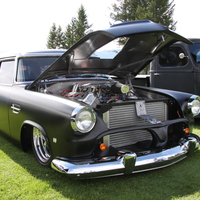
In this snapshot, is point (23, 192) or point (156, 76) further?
point (156, 76)

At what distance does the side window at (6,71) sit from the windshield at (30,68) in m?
0.17

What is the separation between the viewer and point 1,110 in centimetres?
323

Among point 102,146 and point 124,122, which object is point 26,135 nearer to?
point 102,146

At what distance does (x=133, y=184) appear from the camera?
7.43 ft

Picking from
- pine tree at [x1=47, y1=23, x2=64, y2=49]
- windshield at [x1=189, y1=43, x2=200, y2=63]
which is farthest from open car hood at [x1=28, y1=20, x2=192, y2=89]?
pine tree at [x1=47, y1=23, x2=64, y2=49]

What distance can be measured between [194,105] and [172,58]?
232cm

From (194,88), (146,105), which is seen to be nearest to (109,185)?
(146,105)

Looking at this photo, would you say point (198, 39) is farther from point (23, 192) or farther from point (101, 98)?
point (23, 192)

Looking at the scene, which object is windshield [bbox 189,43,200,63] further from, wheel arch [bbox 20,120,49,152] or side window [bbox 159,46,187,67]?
wheel arch [bbox 20,120,49,152]

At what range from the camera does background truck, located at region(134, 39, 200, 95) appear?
487cm

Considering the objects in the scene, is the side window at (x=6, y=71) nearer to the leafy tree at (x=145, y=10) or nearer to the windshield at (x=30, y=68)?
the windshield at (x=30, y=68)

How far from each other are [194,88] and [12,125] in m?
3.53

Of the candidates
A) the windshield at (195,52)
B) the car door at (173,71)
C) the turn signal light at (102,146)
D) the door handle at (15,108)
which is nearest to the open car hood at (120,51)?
the door handle at (15,108)

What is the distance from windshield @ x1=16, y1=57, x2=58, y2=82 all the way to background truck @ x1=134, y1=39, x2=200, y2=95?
8.38ft
